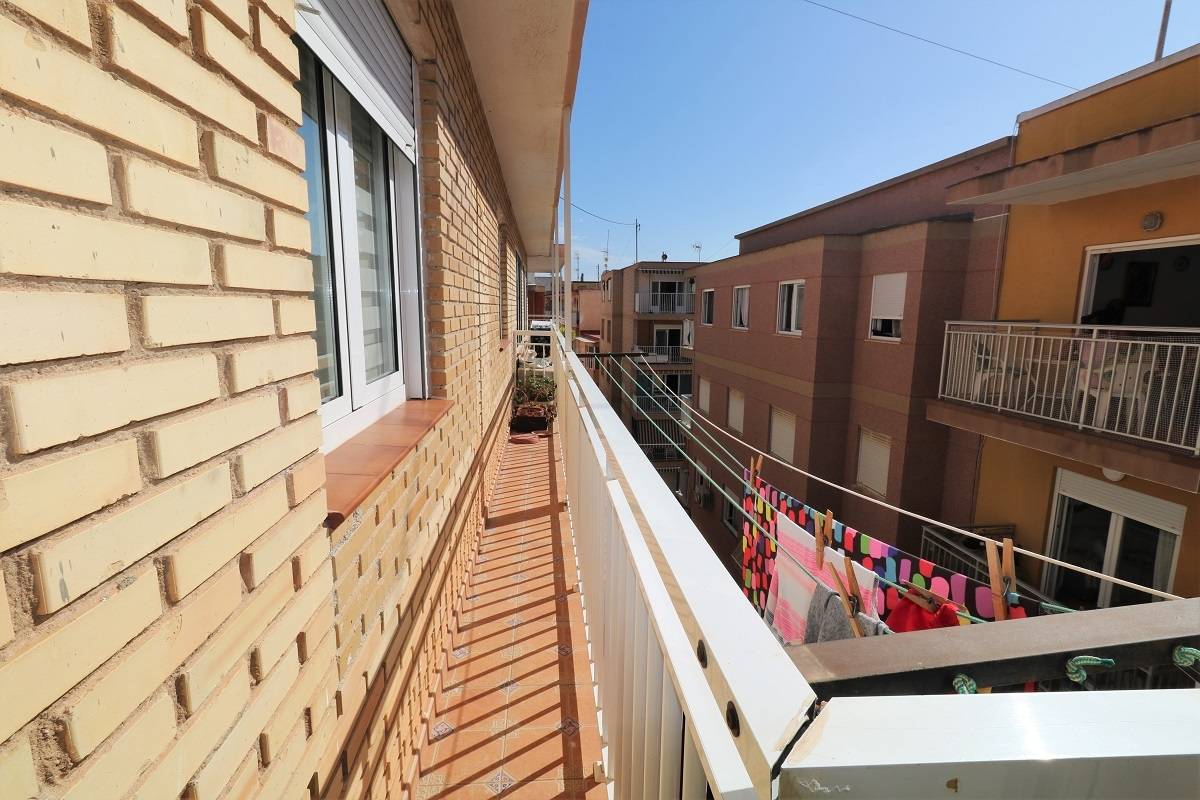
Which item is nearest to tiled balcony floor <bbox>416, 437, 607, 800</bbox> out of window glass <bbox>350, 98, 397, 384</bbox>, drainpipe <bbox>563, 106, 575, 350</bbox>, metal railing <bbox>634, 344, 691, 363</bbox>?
window glass <bbox>350, 98, 397, 384</bbox>

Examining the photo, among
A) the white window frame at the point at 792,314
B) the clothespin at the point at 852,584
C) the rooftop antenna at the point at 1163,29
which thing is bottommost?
the clothespin at the point at 852,584

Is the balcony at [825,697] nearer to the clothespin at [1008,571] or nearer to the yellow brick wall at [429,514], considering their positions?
the yellow brick wall at [429,514]

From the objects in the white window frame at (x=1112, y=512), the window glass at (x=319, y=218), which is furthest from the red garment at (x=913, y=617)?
the window glass at (x=319, y=218)

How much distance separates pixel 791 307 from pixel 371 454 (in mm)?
13031

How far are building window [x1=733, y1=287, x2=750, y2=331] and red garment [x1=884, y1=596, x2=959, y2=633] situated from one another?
11.1 metres

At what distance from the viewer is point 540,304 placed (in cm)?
3888

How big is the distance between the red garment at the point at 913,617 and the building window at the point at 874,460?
6.58 m

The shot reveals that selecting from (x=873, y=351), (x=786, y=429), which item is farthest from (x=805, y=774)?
(x=786, y=429)

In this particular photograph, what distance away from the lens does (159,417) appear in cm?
77

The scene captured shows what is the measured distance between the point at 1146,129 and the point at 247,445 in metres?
8.12

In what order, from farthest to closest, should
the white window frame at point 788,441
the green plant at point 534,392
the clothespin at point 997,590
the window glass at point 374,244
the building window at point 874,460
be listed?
the white window frame at point 788,441
the building window at point 874,460
the green plant at point 534,392
the clothespin at point 997,590
the window glass at point 374,244

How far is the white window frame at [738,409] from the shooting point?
15.6 meters

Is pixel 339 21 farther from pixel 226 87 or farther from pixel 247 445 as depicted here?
pixel 247 445

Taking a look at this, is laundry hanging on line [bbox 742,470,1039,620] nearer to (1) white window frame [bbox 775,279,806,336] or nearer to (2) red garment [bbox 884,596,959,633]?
(2) red garment [bbox 884,596,959,633]
